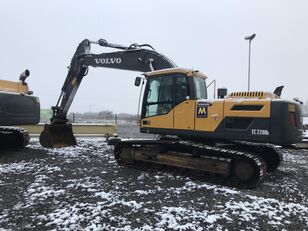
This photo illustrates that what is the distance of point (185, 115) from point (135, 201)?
3.01 m

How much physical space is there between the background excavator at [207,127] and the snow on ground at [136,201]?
0.49 meters

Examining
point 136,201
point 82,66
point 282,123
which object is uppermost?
point 82,66

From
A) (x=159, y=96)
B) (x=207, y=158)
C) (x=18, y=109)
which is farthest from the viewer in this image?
(x=18, y=109)

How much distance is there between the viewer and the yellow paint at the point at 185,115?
8055 mm

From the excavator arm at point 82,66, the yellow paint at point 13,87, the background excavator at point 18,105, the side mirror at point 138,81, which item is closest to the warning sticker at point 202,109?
the side mirror at point 138,81

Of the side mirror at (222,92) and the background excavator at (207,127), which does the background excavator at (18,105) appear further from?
the side mirror at (222,92)

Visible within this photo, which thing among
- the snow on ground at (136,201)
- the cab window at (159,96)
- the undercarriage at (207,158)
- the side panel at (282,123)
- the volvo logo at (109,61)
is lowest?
the snow on ground at (136,201)

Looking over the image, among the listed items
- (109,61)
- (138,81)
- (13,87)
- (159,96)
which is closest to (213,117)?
(159,96)

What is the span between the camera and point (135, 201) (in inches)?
228

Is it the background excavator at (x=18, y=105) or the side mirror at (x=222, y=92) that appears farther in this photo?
the background excavator at (x=18, y=105)

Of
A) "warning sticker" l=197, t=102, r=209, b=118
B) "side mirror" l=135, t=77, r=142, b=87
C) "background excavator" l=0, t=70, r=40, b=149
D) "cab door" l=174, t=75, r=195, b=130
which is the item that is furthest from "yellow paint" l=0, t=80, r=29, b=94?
"warning sticker" l=197, t=102, r=209, b=118

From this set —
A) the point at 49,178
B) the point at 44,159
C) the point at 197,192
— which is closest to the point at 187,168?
the point at 197,192

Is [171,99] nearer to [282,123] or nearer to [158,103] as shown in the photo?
[158,103]

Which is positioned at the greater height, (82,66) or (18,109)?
(82,66)
